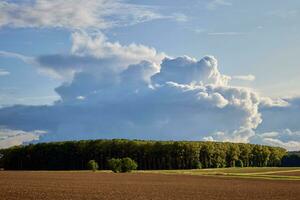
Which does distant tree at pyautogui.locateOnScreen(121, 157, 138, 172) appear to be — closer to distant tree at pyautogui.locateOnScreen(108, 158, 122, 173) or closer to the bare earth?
distant tree at pyautogui.locateOnScreen(108, 158, 122, 173)

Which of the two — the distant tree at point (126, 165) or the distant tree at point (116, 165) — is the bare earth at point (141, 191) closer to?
the distant tree at point (126, 165)

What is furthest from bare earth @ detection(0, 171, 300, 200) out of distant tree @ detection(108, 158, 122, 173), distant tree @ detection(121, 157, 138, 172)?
distant tree @ detection(108, 158, 122, 173)

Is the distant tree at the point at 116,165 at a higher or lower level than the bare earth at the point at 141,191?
higher

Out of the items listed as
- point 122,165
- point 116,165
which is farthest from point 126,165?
point 116,165

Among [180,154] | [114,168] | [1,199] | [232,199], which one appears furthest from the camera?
[180,154]

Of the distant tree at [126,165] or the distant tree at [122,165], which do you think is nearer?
the distant tree at [122,165]

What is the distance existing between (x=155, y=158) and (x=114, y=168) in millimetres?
43720

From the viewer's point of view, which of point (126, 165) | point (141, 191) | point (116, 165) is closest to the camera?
point (141, 191)

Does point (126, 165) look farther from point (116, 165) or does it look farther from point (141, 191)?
point (141, 191)

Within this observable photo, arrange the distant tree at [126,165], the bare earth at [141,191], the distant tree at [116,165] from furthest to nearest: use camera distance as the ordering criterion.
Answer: the distant tree at [126,165]
the distant tree at [116,165]
the bare earth at [141,191]

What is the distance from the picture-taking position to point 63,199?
49219 millimetres

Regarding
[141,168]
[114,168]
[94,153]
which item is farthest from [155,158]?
[114,168]

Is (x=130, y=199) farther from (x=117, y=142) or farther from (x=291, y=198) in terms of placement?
(x=117, y=142)

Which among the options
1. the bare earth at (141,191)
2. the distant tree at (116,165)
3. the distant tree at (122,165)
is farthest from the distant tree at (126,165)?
the bare earth at (141,191)
